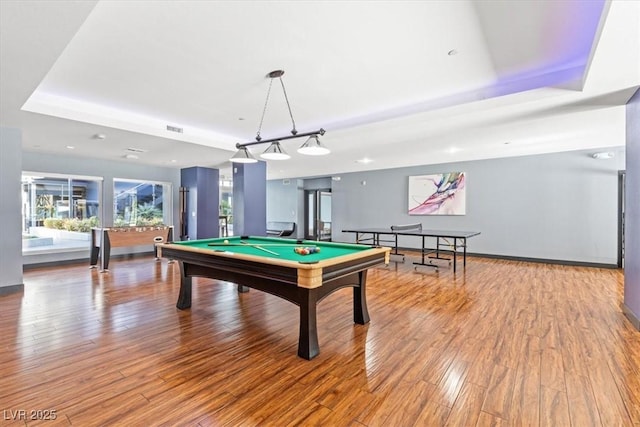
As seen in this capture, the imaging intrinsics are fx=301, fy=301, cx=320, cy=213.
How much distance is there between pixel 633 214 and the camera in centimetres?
332

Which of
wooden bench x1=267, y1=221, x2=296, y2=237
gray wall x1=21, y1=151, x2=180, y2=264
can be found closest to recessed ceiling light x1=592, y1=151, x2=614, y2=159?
wooden bench x1=267, y1=221, x2=296, y2=237

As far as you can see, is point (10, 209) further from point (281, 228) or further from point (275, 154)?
point (281, 228)

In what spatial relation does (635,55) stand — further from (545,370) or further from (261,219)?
(261,219)

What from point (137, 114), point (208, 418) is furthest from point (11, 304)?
point (208, 418)

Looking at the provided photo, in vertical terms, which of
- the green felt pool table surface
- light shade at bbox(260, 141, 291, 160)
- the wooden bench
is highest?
light shade at bbox(260, 141, 291, 160)

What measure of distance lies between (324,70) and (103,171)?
6881 mm

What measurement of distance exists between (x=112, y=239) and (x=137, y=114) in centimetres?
279

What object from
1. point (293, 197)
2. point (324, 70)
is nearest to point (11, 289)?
point (324, 70)

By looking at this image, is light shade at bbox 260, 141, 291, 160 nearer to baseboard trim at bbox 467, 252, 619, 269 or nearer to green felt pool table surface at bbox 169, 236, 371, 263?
green felt pool table surface at bbox 169, 236, 371, 263

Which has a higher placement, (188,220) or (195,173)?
(195,173)

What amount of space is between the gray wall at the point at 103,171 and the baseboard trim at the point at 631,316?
922cm

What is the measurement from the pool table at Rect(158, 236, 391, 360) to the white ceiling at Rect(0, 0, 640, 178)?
1.94m

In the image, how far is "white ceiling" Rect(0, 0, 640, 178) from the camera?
2.25 metres

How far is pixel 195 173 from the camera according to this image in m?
8.41
